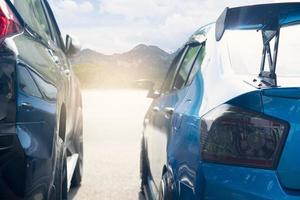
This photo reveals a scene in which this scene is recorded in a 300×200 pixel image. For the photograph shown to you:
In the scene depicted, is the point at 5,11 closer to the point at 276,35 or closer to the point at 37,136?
the point at 37,136

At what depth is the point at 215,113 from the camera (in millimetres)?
2822

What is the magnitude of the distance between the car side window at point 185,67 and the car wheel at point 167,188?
2.44ft

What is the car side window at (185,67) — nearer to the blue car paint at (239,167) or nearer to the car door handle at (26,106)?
the blue car paint at (239,167)

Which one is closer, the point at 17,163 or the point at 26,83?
the point at 17,163

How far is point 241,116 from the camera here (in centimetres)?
270

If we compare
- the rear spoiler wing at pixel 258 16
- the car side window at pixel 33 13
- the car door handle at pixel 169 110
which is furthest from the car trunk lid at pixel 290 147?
the car side window at pixel 33 13

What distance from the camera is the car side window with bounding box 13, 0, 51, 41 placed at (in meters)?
3.67

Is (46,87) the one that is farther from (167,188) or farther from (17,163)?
(167,188)

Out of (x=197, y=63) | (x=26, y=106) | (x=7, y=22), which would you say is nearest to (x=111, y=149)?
(x=197, y=63)

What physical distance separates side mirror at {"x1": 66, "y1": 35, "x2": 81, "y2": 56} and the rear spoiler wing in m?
2.90

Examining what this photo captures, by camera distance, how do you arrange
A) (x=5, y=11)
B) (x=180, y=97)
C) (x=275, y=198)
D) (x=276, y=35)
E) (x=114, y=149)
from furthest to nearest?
(x=114, y=149)
(x=180, y=97)
(x=5, y=11)
(x=276, y=35)
(x=275, y=198)

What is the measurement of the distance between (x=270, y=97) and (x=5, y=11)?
1605 millimetres

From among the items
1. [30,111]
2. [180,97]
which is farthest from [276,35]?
[30,111]

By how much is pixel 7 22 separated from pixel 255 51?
1450 mm
